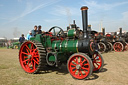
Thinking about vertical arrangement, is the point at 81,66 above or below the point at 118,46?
below

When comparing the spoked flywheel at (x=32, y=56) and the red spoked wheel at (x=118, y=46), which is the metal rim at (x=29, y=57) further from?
the red spoked wheel at (x=118, y=46)

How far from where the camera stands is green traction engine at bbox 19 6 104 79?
164 inches

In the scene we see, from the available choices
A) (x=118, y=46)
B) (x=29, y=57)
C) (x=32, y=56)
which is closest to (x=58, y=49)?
(x=32, y=56)

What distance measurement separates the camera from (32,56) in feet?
15.5

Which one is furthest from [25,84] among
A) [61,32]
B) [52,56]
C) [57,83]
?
[61,32]

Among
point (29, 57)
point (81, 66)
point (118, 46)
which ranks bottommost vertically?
point (81, 66)

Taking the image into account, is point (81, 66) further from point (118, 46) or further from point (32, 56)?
point (118, 46)

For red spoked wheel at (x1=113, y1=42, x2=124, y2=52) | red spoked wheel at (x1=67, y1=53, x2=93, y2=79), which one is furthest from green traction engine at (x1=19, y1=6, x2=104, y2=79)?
red spoked wheel at (x1=113, y1=42, x2=124, y2=52)

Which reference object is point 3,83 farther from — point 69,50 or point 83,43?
point 83,43

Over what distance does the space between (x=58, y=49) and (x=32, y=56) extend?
980 millimetres

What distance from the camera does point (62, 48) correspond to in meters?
4.52

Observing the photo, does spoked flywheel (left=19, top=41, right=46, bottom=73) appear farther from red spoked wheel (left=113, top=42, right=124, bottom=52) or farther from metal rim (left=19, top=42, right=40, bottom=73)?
red spoked wheel (left=113, top=42, right=124, bottom=52)

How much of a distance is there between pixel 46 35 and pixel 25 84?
2.02m

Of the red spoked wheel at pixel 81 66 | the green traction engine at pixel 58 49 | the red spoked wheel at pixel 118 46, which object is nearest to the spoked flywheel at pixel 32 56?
the green traction engine at pixel 58 49
